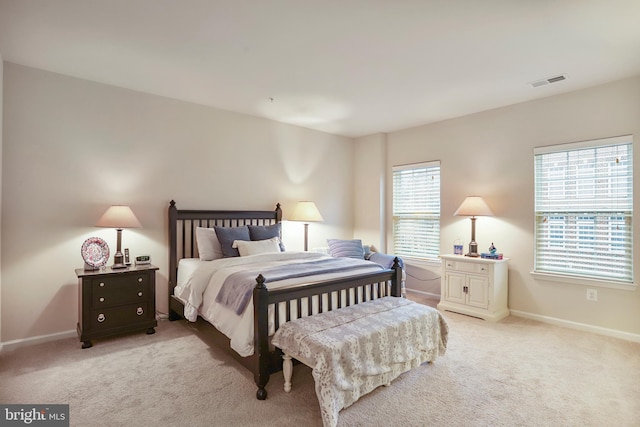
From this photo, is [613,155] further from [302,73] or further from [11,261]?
[11,261]

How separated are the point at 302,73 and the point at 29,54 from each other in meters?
2.42

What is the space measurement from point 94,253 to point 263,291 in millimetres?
2113

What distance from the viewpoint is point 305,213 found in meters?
4.95

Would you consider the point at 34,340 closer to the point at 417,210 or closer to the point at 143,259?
the point at 143,259

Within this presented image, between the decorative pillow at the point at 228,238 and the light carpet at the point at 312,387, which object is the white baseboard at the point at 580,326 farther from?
the decorative pillow at the point at 228,238

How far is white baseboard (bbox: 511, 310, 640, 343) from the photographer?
3.38 meters

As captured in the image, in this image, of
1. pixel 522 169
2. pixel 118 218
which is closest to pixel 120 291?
pixel 118 218

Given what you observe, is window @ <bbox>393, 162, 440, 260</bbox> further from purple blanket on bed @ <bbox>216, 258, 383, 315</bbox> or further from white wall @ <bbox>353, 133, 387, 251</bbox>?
purple blanket on bed @ <bbox>216, 258, 383, 315</bbox>

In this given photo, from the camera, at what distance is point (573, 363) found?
2.85m

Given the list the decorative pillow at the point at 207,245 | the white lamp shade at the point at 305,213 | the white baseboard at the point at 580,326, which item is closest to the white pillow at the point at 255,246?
the decorative pillow at the point at 207,245

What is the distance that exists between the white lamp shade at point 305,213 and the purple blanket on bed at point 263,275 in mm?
1498

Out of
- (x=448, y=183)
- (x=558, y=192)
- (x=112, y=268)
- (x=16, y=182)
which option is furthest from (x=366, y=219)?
(x=16, y=182)

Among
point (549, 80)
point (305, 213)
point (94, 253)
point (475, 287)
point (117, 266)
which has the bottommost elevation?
point (475, 287)

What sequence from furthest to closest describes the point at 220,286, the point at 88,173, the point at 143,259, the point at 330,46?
the point at 143,259
the point at 88,173
the point at 220,286
the point at 330,46
